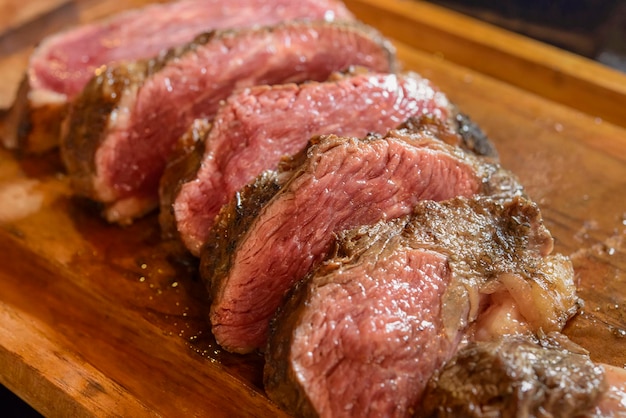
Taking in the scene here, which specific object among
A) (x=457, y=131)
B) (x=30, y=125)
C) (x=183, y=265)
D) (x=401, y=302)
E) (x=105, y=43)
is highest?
(x=457, y=131)

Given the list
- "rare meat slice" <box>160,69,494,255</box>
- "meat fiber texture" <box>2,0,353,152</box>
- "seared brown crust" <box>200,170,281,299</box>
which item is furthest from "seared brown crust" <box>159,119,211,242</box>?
"meat fiber texture" <box>2,0,353,152</box>

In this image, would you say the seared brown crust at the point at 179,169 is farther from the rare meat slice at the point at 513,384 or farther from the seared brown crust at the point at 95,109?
Answer: the rare meat slice at the point at 513,384

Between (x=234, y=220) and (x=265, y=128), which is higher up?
(x=265, y=128)

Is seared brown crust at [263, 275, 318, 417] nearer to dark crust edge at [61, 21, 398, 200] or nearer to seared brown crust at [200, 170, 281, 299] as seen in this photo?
seared brown crust at [200, 170, 281, 299]

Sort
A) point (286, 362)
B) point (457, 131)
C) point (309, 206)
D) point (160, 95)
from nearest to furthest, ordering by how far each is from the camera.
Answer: point (286, 362), point (309, 206), point (457, 131), point (160, 95)

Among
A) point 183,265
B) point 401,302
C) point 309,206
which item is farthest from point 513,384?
point 183,265

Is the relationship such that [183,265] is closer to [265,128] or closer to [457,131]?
[265,128]
